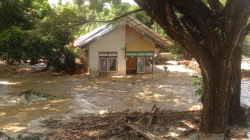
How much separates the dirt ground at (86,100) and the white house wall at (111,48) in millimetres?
1469

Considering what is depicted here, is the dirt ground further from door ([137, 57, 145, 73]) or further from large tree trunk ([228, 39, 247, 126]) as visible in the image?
door ([137, 57, 145, 73])

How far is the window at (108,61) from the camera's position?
69.6 ft

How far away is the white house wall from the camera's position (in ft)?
68.4

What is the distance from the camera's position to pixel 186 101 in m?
12.3

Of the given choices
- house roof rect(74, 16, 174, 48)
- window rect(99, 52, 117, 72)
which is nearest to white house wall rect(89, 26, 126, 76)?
window rect(99, 52, 117, 72)

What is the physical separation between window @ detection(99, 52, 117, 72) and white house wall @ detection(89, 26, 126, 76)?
0.29 metres

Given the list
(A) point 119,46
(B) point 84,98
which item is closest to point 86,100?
(B) point 84,98

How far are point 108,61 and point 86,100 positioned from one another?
927 centimetres

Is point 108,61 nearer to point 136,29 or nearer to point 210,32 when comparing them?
point 136,29

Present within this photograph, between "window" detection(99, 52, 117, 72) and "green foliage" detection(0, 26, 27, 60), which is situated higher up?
"green foliage" detection(0, 26, 27, 60)

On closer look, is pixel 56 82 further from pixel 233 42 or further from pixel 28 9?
pixel 233 42

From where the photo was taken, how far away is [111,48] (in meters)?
21.2

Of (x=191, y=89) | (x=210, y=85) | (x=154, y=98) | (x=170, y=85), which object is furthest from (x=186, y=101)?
(x=210, y=85)

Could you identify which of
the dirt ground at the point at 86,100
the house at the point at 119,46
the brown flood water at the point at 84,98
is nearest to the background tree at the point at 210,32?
the dirt ground at the point at 86,100
